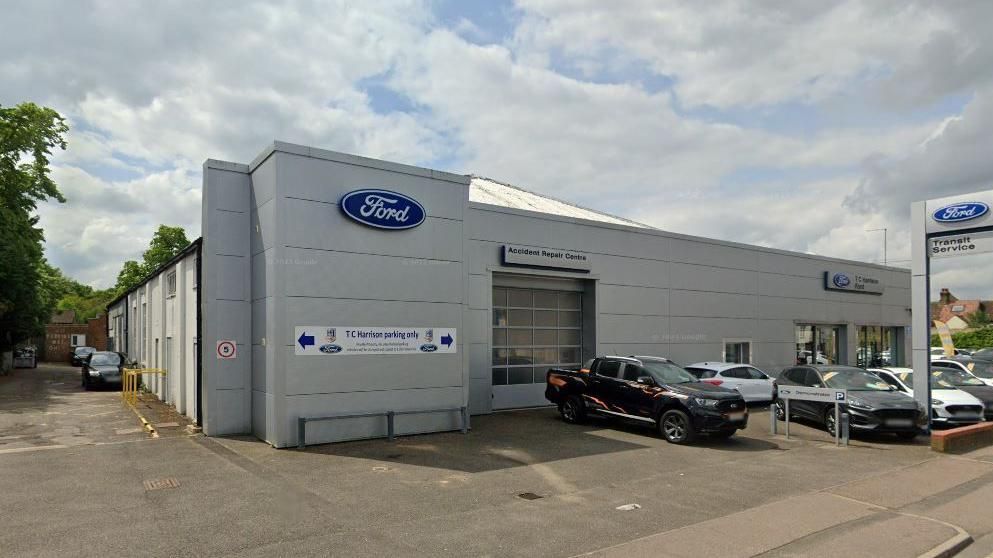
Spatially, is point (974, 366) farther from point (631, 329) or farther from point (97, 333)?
point (97, 333)

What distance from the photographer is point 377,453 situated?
1147 centimetres

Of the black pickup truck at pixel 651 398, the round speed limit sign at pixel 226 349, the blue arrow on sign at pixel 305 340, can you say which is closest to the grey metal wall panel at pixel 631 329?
the black pickup truck at pixel 651 398

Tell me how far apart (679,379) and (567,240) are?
20.6ft

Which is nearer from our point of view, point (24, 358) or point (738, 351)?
point (738, 351)

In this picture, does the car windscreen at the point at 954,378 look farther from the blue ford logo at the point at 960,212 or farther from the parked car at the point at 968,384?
the blue ford logo at the point at 960,212

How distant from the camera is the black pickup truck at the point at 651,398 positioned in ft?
41.7

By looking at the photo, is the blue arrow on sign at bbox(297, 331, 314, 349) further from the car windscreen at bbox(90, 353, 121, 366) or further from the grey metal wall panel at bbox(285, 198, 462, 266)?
the car windscreen at bbox(90, 353, 121, 366)

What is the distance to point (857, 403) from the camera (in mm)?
13680

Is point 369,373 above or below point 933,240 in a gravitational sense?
below

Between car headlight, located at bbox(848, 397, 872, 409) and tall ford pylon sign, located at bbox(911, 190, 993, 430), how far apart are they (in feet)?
5.21

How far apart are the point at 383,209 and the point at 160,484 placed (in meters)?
6.38

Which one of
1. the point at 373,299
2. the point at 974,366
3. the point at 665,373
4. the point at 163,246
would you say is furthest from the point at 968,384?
the point at 163,246

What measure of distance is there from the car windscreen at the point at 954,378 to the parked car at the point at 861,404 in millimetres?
3651

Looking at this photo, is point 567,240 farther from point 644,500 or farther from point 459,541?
point 459,541
